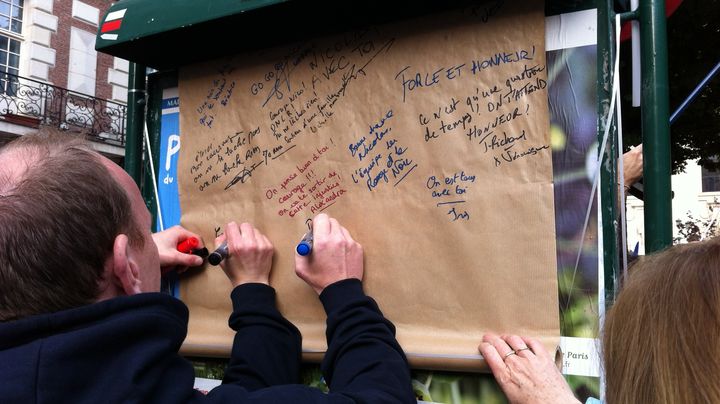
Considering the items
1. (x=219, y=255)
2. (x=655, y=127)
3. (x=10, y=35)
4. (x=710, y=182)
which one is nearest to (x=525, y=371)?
(x=655, y=127)

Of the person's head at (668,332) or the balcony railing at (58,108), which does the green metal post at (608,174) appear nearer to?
the person's head at (668,332)

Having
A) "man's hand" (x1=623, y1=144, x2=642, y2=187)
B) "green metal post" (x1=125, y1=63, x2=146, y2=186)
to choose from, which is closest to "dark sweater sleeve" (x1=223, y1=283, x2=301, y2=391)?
"green metal post" (x1=125, y1=63, x2=146, y2=186)

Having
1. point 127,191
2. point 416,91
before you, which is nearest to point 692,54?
point 416,91

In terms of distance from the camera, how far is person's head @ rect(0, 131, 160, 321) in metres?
1.06

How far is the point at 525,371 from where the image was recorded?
4.27 feet

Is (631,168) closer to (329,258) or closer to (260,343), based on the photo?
(329,258)

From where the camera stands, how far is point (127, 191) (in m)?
1.30

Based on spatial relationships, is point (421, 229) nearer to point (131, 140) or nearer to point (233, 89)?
point (233, 89)

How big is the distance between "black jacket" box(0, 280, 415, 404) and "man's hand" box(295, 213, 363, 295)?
0.12 ft

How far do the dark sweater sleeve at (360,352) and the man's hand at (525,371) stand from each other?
20cm

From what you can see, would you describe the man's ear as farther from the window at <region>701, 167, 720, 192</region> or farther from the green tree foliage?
the window at <region>701, 167, 720, 192</region>

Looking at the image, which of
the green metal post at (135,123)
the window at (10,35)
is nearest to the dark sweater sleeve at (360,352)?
the green metal post at (135,123)

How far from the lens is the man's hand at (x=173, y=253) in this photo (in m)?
1.83

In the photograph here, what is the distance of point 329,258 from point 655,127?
0.80 m
